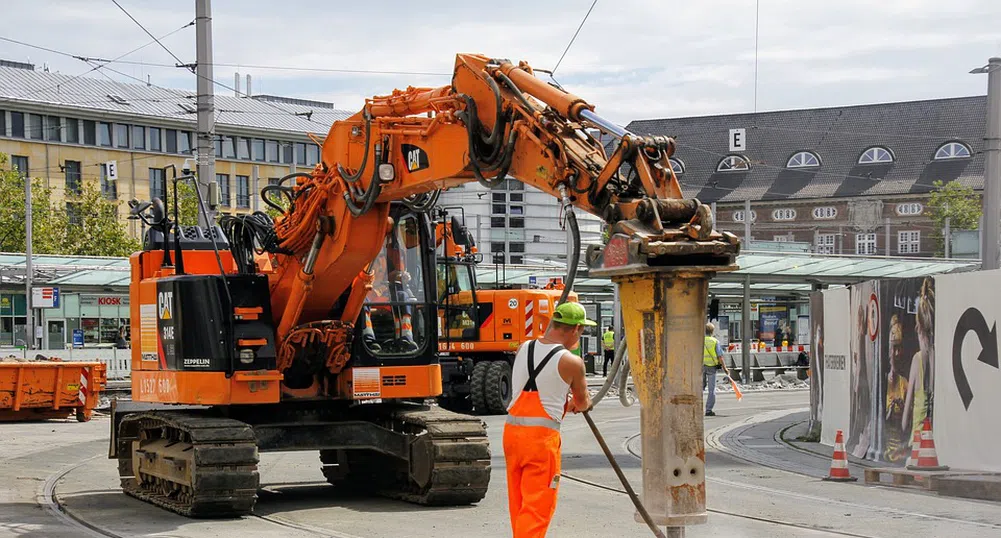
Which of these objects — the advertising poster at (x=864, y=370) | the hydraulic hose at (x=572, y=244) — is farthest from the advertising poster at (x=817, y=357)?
the hydraulic hose at (x=572, y=244)

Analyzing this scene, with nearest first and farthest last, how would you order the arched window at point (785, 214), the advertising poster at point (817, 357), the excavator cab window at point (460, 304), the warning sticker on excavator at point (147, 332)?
1. the warning sticker on excavator at point (147, 332)
2. the advertising poster at point (817, 357)
3. the excavator cab window at point (460, 304)
4. the arched window at point (785, 214)

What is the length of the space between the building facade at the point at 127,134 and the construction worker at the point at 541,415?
79.3 metres

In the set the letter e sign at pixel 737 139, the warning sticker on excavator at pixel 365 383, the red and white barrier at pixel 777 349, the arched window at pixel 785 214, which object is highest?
the letter e sign at pixel 737 139

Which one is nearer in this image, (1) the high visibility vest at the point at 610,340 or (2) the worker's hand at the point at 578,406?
(2) the worker's hand at the point at 578,406

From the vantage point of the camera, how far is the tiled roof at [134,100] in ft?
296

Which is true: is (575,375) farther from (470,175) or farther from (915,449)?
(915,449)

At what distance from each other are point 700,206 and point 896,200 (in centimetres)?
9862

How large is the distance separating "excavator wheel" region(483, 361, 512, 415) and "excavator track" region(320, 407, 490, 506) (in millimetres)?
12945

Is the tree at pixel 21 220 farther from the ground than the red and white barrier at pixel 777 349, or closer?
farther from the ground

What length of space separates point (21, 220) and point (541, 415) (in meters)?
68.9

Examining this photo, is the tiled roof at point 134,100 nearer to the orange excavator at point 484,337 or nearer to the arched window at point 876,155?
the arched window at point 876,155

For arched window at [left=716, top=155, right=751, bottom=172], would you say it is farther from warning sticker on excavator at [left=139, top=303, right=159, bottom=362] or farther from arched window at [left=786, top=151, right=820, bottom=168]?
warning sticker on excavator at [left=139, top=303, right=159, bottom=362]

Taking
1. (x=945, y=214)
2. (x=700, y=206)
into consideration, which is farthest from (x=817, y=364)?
(x=945, y=214)

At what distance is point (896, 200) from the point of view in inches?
4092
